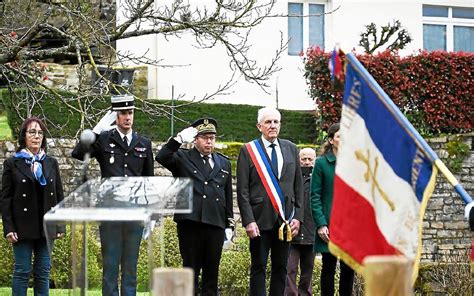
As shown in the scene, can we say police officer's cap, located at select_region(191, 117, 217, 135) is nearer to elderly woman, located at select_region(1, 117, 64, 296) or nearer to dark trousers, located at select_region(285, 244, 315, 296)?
elderly woman, located at select_region(1, 117, 64, 296)

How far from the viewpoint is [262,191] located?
38.6 ft

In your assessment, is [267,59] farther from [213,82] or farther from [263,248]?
[263,248]

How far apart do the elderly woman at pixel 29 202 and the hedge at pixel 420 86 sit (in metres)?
11.9

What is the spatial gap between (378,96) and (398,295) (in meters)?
2.15

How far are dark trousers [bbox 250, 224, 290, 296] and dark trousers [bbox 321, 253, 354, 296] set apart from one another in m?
0.47

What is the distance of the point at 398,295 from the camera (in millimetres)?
5434

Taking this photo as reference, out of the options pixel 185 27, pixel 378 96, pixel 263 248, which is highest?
pixel 185 27

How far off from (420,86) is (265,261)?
12466mm

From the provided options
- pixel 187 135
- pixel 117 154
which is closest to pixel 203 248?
pixel 187 135

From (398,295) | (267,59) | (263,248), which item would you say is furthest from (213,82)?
(398,295)

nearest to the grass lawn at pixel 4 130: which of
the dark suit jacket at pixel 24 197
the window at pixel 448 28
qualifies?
the window at pixel 448 28

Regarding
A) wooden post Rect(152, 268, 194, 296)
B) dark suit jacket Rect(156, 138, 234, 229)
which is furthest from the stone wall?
wooden post Rect(152, 268, 194, 296)

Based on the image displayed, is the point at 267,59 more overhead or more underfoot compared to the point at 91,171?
more overhead

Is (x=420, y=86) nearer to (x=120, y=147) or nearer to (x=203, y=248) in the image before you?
(x=203, y=248)
